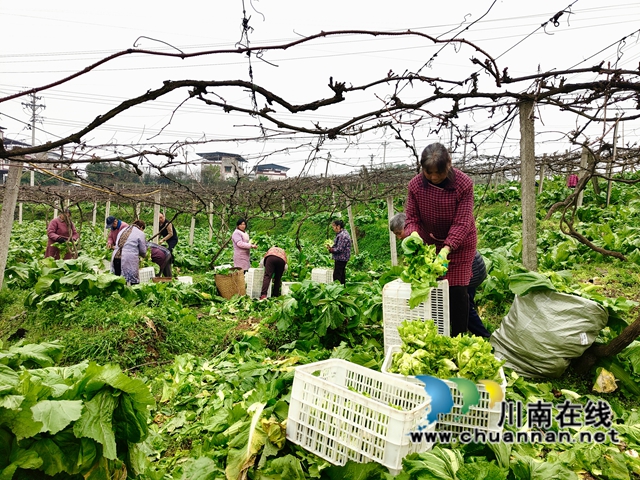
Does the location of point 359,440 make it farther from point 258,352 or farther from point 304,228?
point 304,228

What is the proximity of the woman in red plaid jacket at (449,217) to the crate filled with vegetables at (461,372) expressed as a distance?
864mm

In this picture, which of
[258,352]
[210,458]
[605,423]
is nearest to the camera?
[210,458]

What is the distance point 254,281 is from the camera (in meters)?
9.08

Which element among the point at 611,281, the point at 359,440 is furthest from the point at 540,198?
the point at 359,440

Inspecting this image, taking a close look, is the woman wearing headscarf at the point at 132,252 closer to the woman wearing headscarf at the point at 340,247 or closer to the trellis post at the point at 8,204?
the trellis post at the point at 8,204

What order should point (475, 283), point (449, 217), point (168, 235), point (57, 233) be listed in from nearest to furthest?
point (449, 217) → point (475, 283) → point (57, 233) → point (168, 235)

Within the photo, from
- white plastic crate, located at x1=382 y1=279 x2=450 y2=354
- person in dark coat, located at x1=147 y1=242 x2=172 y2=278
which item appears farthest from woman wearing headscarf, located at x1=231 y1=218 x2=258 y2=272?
white plastic crate, located at x1=382 y1=279 x2=450 y2=354

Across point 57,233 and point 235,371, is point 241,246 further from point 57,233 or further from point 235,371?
point 235,371

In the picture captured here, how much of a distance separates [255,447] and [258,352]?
7.90ft

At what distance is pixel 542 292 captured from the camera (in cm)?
408

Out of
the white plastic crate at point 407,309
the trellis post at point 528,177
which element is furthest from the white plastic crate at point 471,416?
the trellis post at point 528,177

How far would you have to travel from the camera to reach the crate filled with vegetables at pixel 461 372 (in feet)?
9.12

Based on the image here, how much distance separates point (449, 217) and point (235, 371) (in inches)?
99.9

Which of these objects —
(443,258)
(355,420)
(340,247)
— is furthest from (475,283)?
(340,247)
